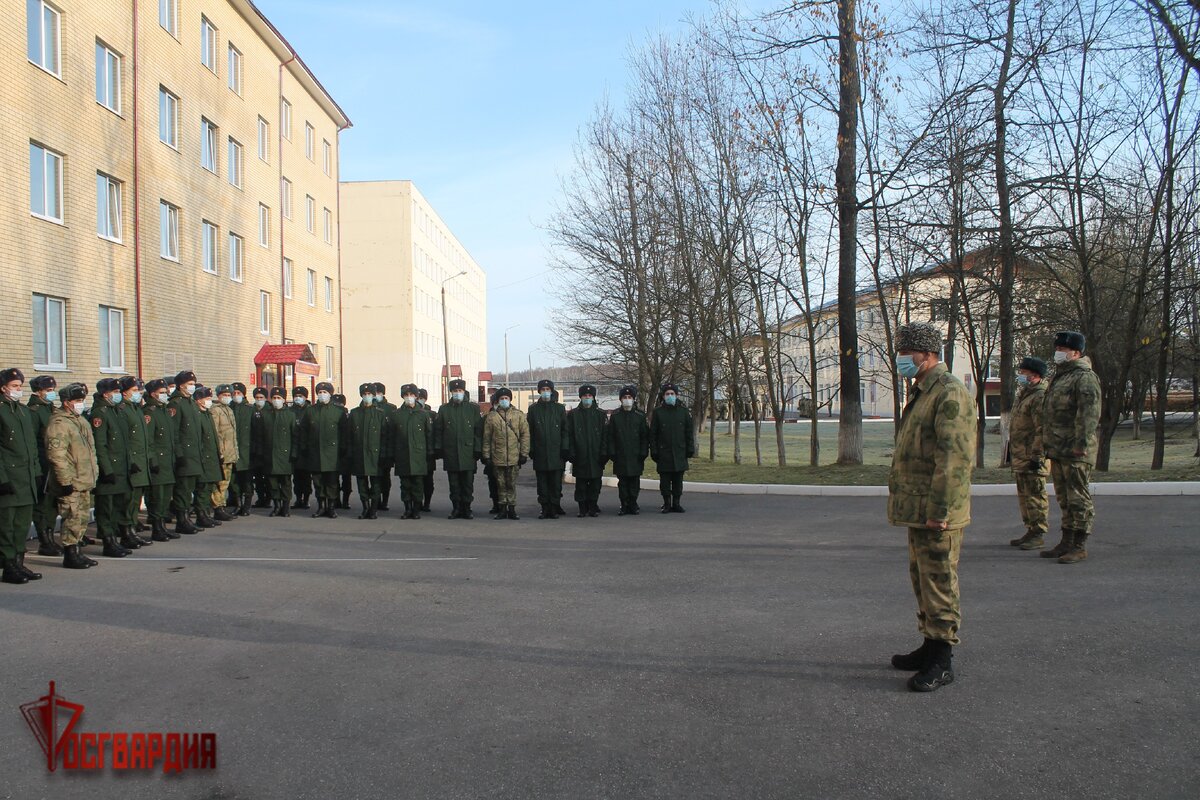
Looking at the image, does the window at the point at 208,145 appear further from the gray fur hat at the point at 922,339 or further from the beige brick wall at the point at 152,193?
the gray fur hat at the point at 922,339

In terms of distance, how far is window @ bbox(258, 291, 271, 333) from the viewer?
30375mm

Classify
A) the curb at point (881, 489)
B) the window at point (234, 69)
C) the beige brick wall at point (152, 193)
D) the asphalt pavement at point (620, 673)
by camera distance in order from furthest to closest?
the window at point (234, 69) < the beige brick wall at point (152, 193) < the curb at point (881, 489) < the asphalt pavement at point (620, 673)

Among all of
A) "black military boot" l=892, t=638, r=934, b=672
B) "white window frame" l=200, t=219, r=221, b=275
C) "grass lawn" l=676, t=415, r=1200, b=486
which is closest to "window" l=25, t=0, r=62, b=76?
"white window frame" l=200, t=219, r=221, b=275

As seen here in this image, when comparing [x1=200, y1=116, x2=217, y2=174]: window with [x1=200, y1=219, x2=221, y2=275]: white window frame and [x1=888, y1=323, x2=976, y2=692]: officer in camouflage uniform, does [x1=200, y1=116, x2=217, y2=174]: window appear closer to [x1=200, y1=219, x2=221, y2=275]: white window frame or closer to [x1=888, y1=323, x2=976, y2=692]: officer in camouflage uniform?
[x1=200, y1=219, x2=221, y2=275]: white window frame

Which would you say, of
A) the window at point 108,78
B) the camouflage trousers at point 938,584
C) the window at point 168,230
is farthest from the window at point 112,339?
the camouflage trousers at point 938,584

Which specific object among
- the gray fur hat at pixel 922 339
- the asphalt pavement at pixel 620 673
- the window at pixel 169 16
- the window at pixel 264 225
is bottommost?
the asphalt pavement at pixel 620 673

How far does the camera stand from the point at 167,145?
76.6ft

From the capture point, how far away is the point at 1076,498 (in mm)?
8383

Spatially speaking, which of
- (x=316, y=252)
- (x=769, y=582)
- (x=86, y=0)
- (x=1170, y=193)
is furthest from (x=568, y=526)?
(x=316, y=252)

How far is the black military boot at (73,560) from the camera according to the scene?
909cm

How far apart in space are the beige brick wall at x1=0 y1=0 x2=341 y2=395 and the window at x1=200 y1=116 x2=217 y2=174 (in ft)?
0.80

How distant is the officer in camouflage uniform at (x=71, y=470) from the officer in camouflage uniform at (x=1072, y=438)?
392 inches

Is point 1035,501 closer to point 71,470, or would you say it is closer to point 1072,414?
point 1072,414

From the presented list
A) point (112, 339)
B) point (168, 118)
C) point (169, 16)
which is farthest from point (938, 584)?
point (169, 16)
